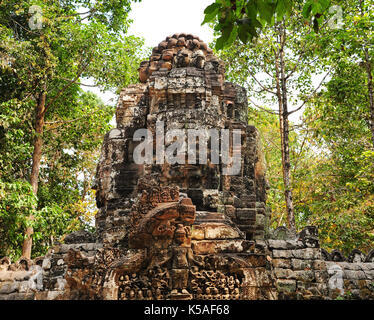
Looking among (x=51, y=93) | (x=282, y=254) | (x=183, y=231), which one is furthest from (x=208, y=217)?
(x=51, y=93)

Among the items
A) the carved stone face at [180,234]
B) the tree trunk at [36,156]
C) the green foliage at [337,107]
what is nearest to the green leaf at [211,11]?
the carved stone face at [180,234]

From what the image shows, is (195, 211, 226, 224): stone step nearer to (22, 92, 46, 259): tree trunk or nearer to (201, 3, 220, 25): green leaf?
(201, 3, 220, 25): green leaf

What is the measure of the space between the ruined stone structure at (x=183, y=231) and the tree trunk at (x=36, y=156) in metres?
3.83

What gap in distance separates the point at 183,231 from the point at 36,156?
8716 mm

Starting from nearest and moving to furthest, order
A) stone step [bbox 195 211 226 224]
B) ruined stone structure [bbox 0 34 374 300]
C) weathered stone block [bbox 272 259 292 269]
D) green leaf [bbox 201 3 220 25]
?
green leaf [bbox 201 3 220 25]
ruined stone structure [bbox 0 34 374 300]
stone step [bbox 195 211 226 224]
weathered stone block [bbox 272 259 292 269]

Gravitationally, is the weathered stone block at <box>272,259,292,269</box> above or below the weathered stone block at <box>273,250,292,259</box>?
below

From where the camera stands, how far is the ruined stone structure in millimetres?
5008

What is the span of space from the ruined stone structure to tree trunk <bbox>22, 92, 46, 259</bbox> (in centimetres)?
383

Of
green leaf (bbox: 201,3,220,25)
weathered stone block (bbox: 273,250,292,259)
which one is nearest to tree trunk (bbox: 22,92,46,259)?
weathered stone block (bbox: 273,250,292,259)

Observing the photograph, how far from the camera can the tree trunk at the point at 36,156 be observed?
11.5m

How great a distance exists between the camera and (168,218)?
16.7ft

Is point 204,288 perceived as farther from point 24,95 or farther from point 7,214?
point 24,95

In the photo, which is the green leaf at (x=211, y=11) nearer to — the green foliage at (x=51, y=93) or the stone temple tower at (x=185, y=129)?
the stone temple tower at (x=185, y=129)

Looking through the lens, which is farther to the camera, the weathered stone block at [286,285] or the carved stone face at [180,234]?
the weathered stone block at [286,285]
